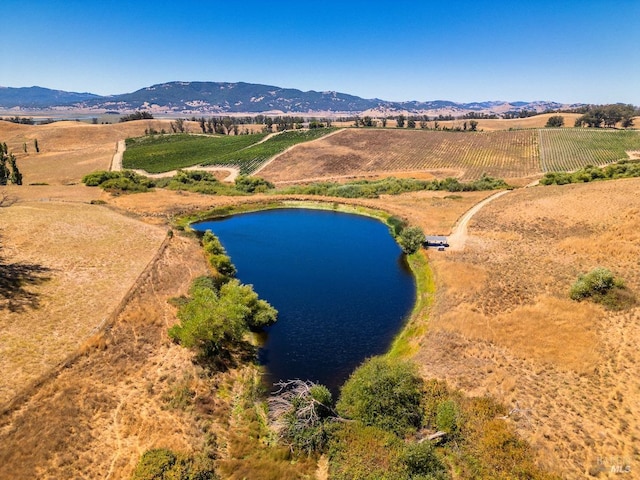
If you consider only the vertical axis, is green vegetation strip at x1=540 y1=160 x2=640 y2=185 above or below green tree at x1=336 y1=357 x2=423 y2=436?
above

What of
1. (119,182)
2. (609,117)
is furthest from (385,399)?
(609,117)

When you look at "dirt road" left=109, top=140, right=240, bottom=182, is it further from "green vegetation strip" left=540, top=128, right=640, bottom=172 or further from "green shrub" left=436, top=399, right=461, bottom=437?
"green shrub" left=436, top=399, right=461, bottom=437

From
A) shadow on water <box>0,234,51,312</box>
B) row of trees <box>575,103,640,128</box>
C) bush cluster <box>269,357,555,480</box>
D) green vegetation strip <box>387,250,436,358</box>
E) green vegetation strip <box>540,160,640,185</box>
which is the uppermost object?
row of trees <box>575,103,640,128</box>

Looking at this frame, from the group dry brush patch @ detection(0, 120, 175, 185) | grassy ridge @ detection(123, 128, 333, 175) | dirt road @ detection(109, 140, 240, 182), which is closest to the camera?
dry brush patch @ detection(0, 120, 175, 185)

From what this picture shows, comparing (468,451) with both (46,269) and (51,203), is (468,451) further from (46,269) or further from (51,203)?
(51,203)

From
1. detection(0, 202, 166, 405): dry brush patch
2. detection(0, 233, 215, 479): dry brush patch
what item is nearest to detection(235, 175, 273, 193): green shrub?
detection(0, 202, 166, 405): dry brush patch

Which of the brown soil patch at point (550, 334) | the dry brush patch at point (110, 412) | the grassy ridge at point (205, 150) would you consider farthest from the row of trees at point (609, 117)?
the dry brush patch at point (110, 412)
